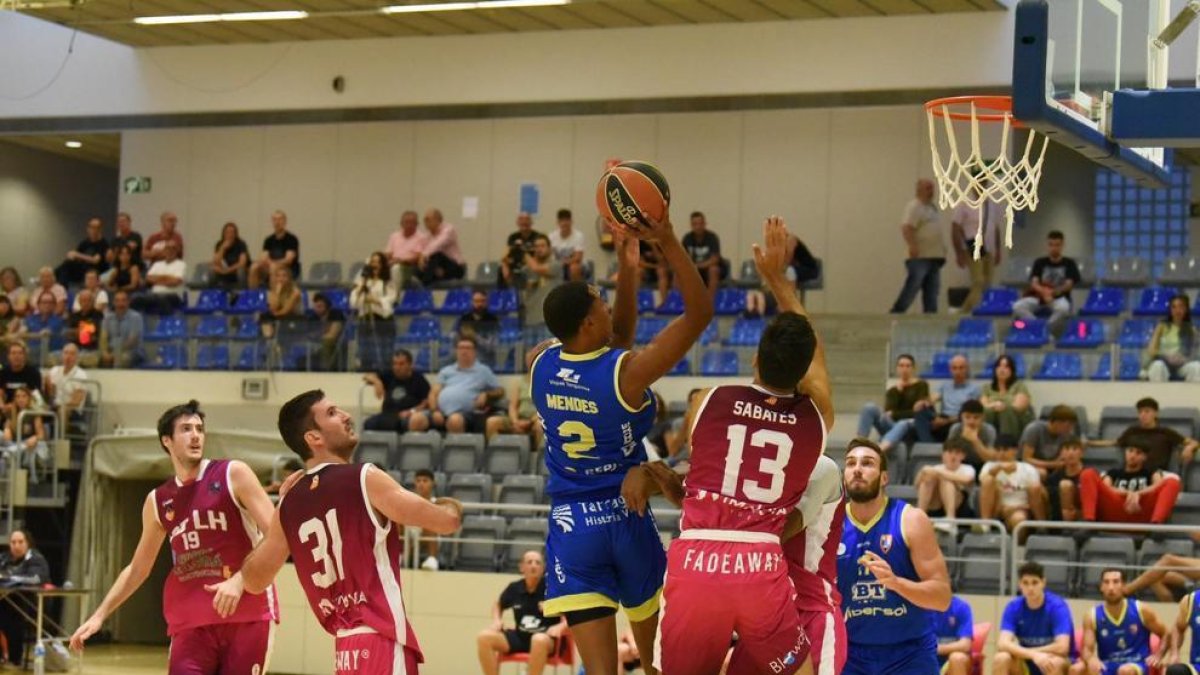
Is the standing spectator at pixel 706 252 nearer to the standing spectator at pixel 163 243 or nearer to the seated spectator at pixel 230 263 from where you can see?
the seated spectator at pixel 230 263

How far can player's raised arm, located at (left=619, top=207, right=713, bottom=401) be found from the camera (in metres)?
6.42

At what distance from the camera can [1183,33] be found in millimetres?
8812

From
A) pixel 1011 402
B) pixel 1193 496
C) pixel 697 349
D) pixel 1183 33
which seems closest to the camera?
pixel 1183 33

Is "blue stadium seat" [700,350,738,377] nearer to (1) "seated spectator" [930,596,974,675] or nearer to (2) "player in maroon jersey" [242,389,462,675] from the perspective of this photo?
(1) "seated spectator" [930,596,974,675]

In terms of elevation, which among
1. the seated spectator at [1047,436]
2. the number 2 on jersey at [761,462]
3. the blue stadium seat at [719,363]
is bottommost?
the seated spectator at [1047,436]

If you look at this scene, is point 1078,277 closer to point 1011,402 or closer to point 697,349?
point 1011,402

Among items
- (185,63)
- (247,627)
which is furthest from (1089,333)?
(185,63)

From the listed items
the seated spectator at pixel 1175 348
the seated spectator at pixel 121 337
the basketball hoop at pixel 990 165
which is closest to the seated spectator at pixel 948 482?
the seated spectator at pixel 1175 348

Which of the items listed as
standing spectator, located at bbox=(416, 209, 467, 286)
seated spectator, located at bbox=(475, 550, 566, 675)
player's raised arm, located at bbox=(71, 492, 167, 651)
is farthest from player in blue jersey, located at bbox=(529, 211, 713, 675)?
standing spectator, located at bbox=(416, 209, 467, 286)

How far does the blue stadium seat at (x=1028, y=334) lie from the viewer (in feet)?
55.9

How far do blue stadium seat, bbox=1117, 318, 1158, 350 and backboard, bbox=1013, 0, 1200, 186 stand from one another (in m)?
7.96

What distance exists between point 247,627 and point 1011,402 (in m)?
9.35

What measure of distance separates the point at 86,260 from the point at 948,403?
468 inches

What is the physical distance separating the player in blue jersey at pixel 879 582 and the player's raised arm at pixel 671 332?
5.40ft
